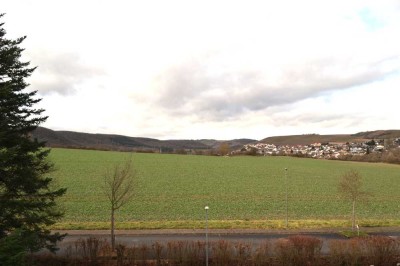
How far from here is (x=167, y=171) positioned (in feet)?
215

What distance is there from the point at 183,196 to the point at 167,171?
23.4 m

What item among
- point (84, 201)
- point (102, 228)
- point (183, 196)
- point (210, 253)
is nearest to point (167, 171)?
point (183, 196)

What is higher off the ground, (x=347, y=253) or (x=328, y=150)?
(x=328, y=150)

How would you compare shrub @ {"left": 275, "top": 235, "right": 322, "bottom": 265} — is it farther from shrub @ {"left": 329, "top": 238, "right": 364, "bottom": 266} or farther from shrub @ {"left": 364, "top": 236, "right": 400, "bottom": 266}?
shrub @ {"left": 364, "top": 236, "right": 400, "bottom": 266}

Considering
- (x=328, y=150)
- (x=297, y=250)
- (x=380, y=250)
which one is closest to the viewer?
(x=297, y=250)

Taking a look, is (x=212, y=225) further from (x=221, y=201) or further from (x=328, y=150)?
(x=328, y=150)

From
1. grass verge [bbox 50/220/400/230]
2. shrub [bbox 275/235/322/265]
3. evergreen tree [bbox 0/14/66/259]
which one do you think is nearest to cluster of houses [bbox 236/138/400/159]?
grass verge [bbox 50/220/400/230]

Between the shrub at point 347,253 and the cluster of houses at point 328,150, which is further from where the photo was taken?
the cluster of houses at point 328,150

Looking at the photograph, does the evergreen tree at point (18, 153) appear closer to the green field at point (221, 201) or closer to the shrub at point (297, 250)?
the green field at point (221, 201)

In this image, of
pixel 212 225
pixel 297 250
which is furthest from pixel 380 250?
pixel 212 225

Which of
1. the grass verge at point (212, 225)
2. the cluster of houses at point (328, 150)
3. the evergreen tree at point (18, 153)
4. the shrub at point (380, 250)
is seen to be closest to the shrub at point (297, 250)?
the shrub at point (380, 250)

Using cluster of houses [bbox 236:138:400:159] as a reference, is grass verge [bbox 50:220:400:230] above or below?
below

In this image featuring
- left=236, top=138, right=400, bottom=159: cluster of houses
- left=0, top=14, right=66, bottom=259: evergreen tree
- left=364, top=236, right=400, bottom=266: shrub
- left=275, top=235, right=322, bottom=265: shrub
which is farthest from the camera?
left=236, top=138, right=400, bottom=159: cluster of houses

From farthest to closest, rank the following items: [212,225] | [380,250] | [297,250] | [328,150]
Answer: [328,150] → [212,225] → [380,250] → [297,250]
